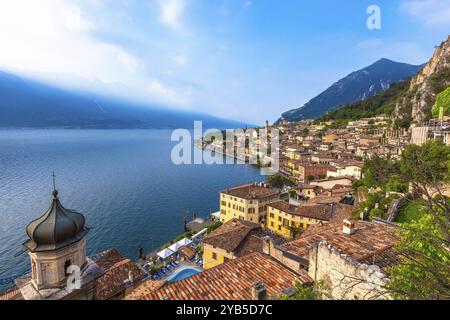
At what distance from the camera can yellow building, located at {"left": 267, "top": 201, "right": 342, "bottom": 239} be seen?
28766mm

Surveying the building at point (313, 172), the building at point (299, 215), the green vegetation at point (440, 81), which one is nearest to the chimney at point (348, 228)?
the building at point (299, 215)

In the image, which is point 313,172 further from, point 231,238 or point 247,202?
point 231,238

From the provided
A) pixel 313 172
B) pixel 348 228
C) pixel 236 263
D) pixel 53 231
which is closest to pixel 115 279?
pixel 53 231

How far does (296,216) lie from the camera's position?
1177 inches

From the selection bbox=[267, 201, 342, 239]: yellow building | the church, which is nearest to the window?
the church

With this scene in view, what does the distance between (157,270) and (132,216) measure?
1970cm

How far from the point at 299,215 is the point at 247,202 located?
699 centimetres

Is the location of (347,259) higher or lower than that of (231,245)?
higher

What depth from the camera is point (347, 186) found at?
4322 cm

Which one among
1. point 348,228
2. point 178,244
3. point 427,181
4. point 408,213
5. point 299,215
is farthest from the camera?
point 299,215

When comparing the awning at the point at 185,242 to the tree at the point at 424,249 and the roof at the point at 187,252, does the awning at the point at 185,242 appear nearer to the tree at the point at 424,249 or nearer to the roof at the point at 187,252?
the roof at the point at 187,252

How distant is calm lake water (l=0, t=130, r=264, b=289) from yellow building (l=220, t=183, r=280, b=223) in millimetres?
9426

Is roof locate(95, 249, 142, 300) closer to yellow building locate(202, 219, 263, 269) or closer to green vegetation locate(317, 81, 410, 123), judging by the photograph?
yellow building locate(202, 219, 263, 269)
